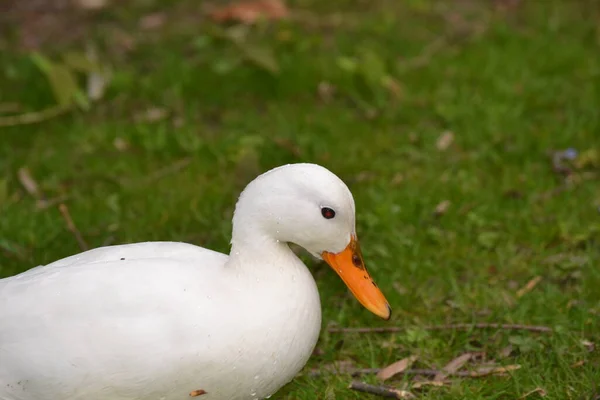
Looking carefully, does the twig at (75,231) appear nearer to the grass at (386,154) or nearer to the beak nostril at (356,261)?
the grass at (386,154)

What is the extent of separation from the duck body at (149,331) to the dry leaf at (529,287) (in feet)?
3.41

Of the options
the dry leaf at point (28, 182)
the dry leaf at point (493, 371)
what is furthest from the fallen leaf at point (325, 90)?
the dry leaf at point (493, 371)

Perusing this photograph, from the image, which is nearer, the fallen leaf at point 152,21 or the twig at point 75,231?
the twig at point 75,231

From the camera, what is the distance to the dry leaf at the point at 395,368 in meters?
2.85

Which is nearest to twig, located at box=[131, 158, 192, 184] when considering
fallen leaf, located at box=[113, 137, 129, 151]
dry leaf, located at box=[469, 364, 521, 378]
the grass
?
the grass

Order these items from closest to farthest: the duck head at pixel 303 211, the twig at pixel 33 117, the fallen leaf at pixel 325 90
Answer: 1. the duck head at pixel 303 211
2. the twig at pixel 33 117
3. the fallen leaf at pixel 325 90

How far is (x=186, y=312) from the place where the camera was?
7.82 ft

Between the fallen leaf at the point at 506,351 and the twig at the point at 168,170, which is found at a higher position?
the twig at the point at 168,170

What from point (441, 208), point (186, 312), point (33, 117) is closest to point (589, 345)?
point (441, 208)

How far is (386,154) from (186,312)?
2.09m

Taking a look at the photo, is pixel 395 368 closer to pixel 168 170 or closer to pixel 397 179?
pixel 397 179

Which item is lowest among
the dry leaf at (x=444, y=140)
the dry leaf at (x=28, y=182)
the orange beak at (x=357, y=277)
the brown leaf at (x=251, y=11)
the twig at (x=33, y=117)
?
the dry leaf at (x=28, y=182)

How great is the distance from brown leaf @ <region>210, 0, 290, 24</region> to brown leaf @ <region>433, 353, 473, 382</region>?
3.08 meters

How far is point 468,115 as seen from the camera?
450cm
